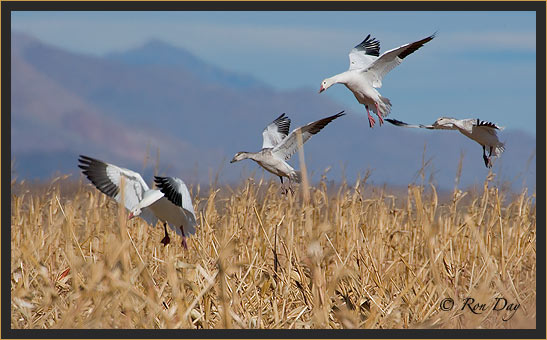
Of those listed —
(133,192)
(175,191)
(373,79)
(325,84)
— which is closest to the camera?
(175,191)

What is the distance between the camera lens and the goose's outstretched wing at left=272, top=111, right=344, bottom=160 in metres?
5.32

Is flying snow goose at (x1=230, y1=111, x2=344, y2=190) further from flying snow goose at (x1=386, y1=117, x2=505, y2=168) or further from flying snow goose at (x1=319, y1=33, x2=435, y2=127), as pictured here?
flying snow goose at (x1=386, y1=117, x2=505, y2=168)

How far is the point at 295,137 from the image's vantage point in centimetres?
554

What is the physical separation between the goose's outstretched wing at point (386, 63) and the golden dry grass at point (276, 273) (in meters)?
0.96

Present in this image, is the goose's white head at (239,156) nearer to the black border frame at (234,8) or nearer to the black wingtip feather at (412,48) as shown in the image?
the black wingtip feather at (412,48)

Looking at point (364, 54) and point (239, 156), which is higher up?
point (364, 54)

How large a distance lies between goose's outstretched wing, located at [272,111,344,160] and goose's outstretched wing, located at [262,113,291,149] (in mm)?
713

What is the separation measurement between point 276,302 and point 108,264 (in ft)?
5.50

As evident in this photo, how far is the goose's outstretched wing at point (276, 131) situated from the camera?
6551mm

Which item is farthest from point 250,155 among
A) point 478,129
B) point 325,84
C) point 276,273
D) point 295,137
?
point 478,129

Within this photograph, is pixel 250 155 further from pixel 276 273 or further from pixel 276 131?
pixel 276 273

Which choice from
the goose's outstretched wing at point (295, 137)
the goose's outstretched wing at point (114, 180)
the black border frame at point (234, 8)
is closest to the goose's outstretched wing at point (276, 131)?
the goose's outstretched wing at point (295, 137)

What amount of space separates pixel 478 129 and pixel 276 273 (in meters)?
1.72

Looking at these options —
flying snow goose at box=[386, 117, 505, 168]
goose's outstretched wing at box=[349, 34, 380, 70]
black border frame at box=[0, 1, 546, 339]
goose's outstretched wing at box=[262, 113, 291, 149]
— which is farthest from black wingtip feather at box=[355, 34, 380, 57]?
black border frame at box=[0, 1, 546, 339]
